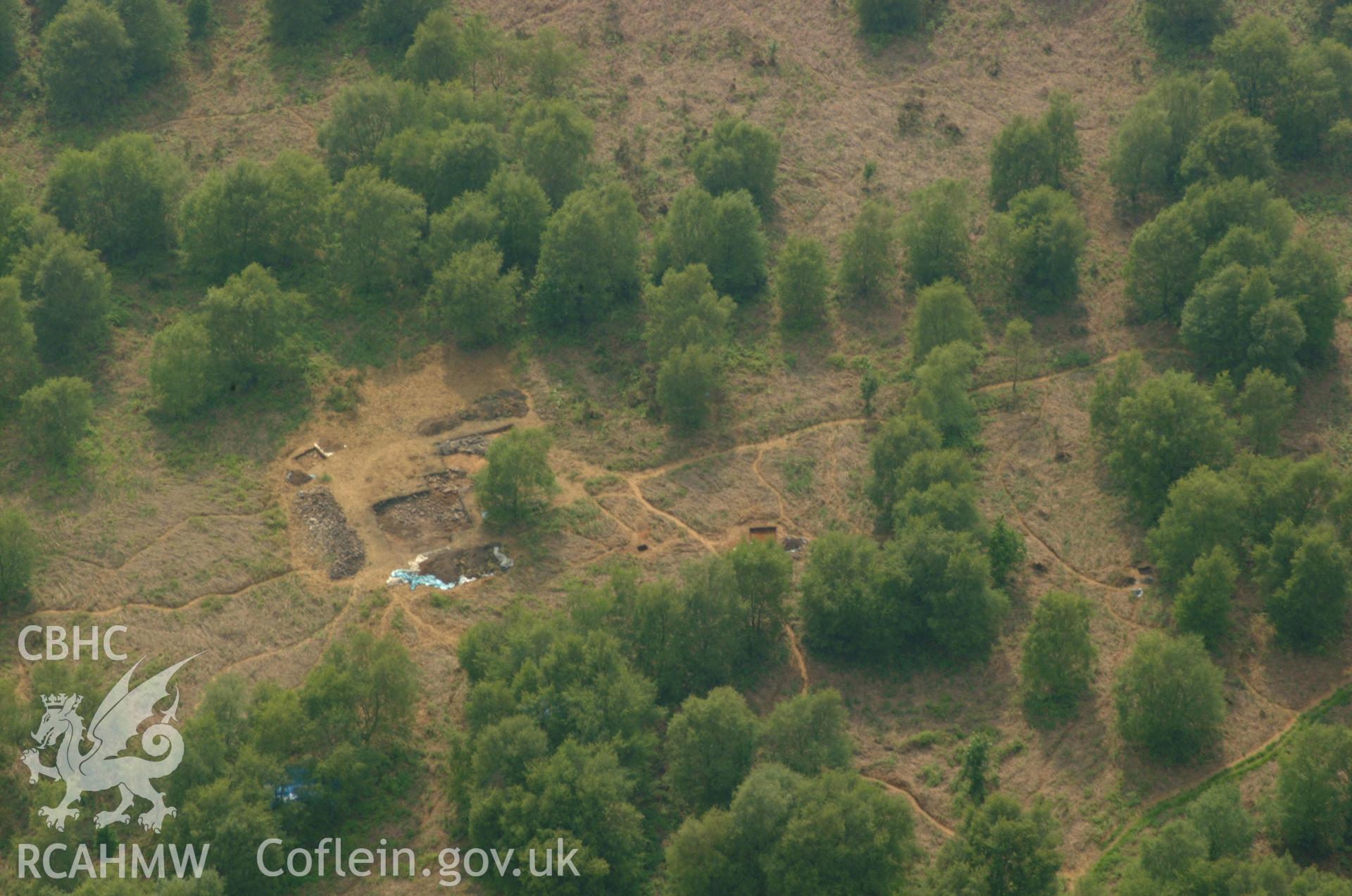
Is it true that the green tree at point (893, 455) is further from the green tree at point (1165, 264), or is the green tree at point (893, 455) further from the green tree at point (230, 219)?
the green tree at point (230, 219)

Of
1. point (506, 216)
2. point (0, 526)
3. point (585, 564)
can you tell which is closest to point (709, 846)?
point (585, 564)

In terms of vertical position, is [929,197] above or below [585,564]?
above

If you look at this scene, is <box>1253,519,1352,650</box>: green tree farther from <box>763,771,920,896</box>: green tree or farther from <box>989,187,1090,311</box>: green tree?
<box>989,187,1090,311</box>: green tree

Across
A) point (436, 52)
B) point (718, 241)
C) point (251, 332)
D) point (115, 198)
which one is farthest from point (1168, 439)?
point (115, 198)

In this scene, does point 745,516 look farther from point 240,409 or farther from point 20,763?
point 20,763

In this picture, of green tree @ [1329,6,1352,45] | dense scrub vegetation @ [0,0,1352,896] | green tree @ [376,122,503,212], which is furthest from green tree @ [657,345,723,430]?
green tree @ [1329,6,1352,45]
